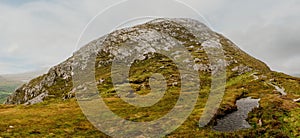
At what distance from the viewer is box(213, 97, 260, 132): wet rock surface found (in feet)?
169

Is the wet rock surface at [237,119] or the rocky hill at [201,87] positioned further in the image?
the rocky hill at [201,87]

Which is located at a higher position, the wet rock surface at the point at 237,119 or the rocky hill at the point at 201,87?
the rocky hill at the point at 201,87

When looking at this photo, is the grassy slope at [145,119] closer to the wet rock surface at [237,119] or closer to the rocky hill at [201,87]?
the rocky hill at [201,87]

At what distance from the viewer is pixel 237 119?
57.6m

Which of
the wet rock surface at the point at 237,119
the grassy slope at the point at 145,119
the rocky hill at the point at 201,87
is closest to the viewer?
the grassy slope at the point at 145,119

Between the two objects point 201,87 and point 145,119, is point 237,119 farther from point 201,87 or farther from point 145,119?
point 201,87

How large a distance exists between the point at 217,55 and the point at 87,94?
9124 centimetres

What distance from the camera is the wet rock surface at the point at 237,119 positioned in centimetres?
5138

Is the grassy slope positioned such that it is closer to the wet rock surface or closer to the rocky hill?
the rocky hill

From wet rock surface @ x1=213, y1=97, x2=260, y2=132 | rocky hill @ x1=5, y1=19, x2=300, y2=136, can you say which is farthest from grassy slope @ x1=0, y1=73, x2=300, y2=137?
wet rock surface @ x1=213, y1=97, x2=260, y2=132

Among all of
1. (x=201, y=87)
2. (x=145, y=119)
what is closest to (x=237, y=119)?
(x=145, y=119)

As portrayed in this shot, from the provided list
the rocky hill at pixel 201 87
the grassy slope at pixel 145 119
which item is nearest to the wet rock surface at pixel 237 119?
the rocky hill at pixel 201 87

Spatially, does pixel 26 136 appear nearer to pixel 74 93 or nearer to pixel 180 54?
pixel 74 93

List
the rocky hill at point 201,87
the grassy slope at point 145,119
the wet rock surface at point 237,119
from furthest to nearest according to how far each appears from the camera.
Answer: the rocky hill at point 201,87 < the wet rock surface at point 237,119 < the grassy slope at point 145,119
